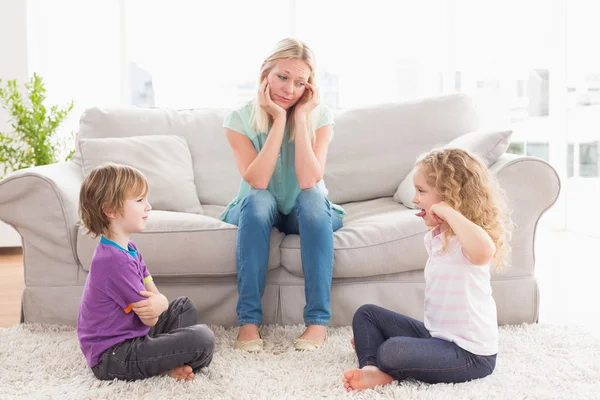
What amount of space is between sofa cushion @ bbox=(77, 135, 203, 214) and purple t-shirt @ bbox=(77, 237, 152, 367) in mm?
865

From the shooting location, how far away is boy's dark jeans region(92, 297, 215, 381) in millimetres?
1841

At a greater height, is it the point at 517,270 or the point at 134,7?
the point at 134,7

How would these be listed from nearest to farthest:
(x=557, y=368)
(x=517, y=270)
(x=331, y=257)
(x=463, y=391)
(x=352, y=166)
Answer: (x=463, y=391) → (x=557, y=368) → (x=331, y=257) → (x=517, y=270) → (x=352, y=166)

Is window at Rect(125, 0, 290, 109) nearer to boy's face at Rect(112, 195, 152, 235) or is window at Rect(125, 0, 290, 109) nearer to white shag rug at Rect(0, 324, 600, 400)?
white shag rug at Rect(0, 324, 600, 400)

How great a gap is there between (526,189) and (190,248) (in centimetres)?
118

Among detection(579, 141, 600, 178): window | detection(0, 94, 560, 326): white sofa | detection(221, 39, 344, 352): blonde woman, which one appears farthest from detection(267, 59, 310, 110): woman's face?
detection(579, 141, 600, 178): window

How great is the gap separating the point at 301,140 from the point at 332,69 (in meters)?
2.76

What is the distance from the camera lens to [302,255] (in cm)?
223

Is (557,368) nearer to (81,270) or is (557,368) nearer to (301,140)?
(301,140)

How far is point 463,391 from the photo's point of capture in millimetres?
1740

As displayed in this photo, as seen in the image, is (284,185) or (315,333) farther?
(284,185)

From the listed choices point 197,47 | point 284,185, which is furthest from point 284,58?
point 197,47

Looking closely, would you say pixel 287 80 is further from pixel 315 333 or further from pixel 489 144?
pixel 315 333

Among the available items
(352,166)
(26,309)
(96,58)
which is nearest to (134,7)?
(96,58)
